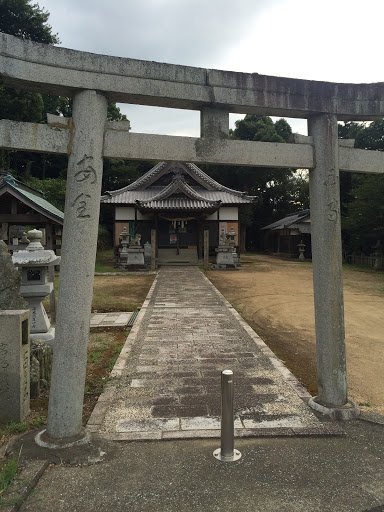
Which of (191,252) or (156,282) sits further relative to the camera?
(191,252)

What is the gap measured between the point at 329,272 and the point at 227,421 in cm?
205

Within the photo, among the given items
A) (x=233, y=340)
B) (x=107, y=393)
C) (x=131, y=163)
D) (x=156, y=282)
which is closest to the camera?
(x=107, y=393)

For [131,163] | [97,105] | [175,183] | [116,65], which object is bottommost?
[97,105]

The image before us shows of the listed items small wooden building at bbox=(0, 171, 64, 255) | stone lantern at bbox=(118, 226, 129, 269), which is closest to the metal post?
small wooden building at bbox=(0, 171, 64, 255)

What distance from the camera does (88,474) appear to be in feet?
9.39

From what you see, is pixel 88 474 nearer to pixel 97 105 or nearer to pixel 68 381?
pixel 68 381

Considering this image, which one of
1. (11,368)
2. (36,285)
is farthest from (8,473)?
(36,285)

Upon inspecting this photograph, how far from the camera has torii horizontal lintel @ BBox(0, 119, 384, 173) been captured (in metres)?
3.23

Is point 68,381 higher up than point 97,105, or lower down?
lower down

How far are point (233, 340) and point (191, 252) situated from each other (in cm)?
1733

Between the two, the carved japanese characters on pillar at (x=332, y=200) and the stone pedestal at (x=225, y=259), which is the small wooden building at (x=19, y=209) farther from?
the carved japanese characters on pillar at (x=332, y=200)

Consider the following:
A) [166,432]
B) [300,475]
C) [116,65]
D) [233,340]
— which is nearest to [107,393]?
[166,432]

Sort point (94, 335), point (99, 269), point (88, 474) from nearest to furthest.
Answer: point (88, 474) → point (94, 335) → point (99, 269)

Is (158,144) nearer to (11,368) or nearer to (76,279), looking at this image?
(76,279)
